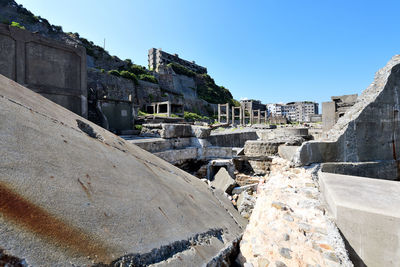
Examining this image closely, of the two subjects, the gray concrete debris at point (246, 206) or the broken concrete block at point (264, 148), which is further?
the broken concrete block at point (264, 148)

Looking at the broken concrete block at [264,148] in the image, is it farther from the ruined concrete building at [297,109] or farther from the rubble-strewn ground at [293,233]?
the ruined concrete building at [297,109]

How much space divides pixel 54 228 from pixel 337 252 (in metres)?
2.11

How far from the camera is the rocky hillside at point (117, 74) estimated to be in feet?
90.2

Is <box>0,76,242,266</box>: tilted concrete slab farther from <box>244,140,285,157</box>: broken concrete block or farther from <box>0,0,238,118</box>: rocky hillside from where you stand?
<box>0,0,238,118</box>: rocky hillside

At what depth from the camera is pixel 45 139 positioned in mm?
1252

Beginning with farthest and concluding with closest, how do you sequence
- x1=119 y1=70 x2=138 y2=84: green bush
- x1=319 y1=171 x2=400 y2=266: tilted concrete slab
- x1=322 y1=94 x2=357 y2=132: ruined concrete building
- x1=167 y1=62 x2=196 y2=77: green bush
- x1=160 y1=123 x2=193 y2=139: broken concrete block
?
1. x1=167 y1=62 x2=196 y2=77: green bush
2. x1=119 y1=70 x2=138 y2=84: green bush
3. x1=322 y1=94 x2=357 y2=132: ruined concrete building
4. x1=160 y1=123 x2=193 y2=139: broken concrete block
5. x1=319 y1=171 x2=400 y2=266: tilted concrete slab

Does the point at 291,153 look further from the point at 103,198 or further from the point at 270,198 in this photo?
the point at 103,198

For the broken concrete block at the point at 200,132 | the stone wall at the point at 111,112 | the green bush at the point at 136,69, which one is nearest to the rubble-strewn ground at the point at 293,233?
the broken concrete block at the point at 200,132

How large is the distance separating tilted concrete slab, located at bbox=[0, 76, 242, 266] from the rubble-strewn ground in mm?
383

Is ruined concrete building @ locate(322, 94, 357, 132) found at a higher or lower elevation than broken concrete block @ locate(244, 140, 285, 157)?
higher

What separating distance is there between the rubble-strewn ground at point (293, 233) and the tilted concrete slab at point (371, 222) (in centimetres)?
18

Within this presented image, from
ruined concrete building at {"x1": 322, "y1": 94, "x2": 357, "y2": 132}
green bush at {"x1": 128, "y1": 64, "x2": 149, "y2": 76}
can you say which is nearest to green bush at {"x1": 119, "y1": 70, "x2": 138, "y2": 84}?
green bush at {"x1": 128, "y1": 64, "x2": 149, "y2": 76}

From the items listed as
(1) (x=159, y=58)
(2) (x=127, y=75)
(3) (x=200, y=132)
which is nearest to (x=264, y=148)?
(3) (x=200, y=132)

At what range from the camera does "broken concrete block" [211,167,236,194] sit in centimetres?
421
